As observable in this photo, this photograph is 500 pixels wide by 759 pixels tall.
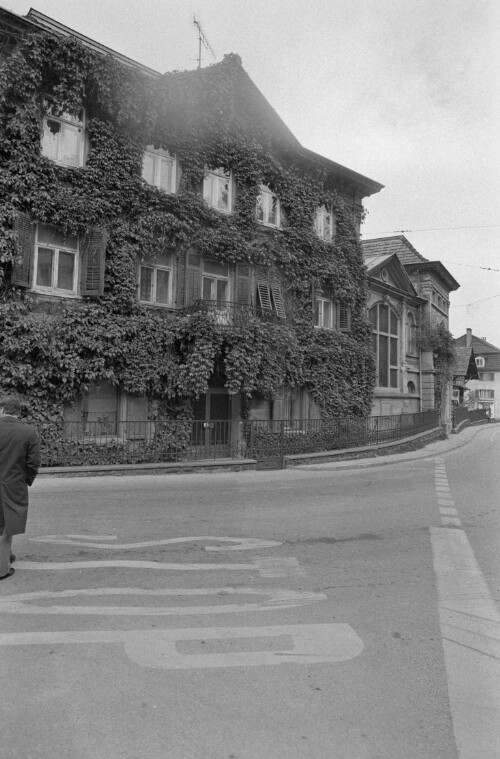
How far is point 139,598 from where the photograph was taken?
4.72 m

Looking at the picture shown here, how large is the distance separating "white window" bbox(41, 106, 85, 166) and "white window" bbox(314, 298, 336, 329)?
11.0 meters

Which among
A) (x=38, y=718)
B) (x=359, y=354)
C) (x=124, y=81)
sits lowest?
(x=38, y=718)

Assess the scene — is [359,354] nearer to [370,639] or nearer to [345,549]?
[345,549]

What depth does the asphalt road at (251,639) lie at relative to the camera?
279cm

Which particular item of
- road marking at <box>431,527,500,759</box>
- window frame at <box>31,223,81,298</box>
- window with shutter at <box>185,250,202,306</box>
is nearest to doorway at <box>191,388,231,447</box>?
window with shutter at <box>185,250,202,306</box>

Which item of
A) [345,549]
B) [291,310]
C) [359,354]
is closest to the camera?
[345,549]

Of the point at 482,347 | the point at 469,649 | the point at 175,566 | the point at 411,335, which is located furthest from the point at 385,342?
the point at 482,347

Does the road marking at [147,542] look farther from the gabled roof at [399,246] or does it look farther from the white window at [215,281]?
the gabled roof at [399,246]

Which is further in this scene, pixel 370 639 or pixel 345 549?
pixel 345 549

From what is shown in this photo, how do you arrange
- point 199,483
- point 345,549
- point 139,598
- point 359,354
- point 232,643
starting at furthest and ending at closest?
point 359,354 < point 199,483 < point 345,549 < point 139,598 < point 232,643

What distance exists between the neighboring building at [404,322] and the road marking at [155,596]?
22.8 metres

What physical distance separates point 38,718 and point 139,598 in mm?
1836

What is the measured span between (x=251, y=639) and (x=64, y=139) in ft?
50.7

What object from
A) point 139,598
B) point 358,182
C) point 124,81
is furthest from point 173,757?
point 358,182
